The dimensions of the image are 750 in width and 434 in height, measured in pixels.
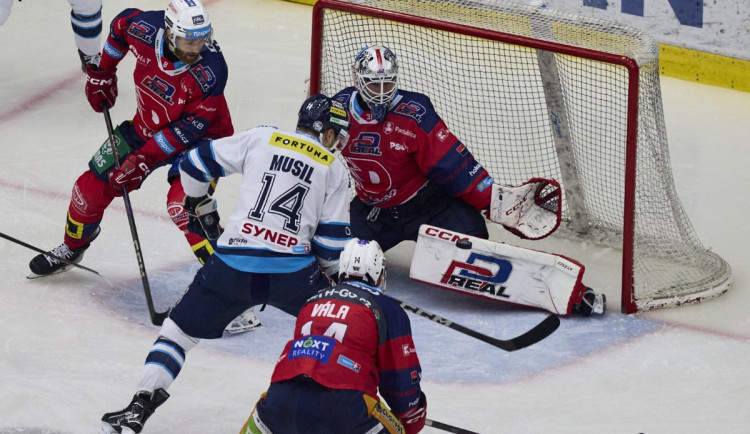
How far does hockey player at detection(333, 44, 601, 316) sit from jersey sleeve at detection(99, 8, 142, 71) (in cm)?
84

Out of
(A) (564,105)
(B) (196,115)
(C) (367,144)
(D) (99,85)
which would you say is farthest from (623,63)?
(D) (99,85)

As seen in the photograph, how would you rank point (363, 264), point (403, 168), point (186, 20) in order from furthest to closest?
point (403, 168) < point (186, 20) < point (363, 264)

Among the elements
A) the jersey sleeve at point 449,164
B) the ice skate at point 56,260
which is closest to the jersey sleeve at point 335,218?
the jersey sleeve at point 449,164

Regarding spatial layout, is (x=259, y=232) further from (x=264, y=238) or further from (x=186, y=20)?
(x=186, y=20)

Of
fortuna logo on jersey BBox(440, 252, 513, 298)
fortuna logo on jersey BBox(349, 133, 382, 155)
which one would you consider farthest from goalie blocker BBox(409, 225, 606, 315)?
fortuna logo on jersey BBox(349, 133, 382, 155)

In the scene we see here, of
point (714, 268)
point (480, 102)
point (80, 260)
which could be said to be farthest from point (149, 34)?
point (714, 268)

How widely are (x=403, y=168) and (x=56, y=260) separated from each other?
1.41m

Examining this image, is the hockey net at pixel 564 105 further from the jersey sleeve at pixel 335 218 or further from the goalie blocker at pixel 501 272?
the jersey sleeve at pixel 335 218

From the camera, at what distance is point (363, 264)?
130 inches

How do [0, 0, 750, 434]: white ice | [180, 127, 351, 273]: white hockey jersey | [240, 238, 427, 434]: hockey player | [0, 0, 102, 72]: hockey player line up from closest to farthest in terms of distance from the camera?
[240, 238, 427, 434]: hockey player < [180, 127, 351, 273]: white hockey jersey < [0, 0, 750, 434]: white ice < [0, 0, 102, 72]: hockey player

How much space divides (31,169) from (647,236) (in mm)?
2864

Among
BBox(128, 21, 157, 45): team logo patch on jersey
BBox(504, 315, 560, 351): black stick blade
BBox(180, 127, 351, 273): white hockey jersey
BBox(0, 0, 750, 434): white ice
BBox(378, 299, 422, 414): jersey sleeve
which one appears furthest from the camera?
BBox(128, 21, 157, 45): team logo patch on jersey

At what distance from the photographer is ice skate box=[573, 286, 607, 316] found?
15.7 ft

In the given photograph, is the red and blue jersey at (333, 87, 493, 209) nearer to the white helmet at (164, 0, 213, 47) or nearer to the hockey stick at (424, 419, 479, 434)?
the white helmet at (164, 0, 213, 47)
